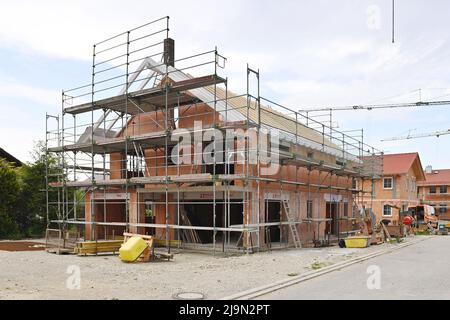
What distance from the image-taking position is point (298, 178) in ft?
71.7

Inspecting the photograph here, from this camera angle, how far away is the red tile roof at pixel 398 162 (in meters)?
41.2

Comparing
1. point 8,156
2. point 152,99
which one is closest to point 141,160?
point 152,99

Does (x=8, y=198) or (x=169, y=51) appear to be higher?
(x=169, y=51)

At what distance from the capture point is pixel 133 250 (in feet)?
47.2

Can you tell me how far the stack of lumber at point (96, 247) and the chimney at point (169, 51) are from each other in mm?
8351

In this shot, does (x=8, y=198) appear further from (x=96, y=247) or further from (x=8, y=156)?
(x=8, y=156)

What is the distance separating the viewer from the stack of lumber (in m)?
16.5

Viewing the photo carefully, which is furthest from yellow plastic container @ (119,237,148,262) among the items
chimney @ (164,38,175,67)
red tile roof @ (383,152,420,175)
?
red tile roof @ (383,152,420,175)

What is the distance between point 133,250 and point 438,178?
50989mm

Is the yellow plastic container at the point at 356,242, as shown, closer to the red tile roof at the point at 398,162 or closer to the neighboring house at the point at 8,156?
the red tile roof at the point at 398,162

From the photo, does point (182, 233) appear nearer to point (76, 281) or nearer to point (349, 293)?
point (76, 281)
